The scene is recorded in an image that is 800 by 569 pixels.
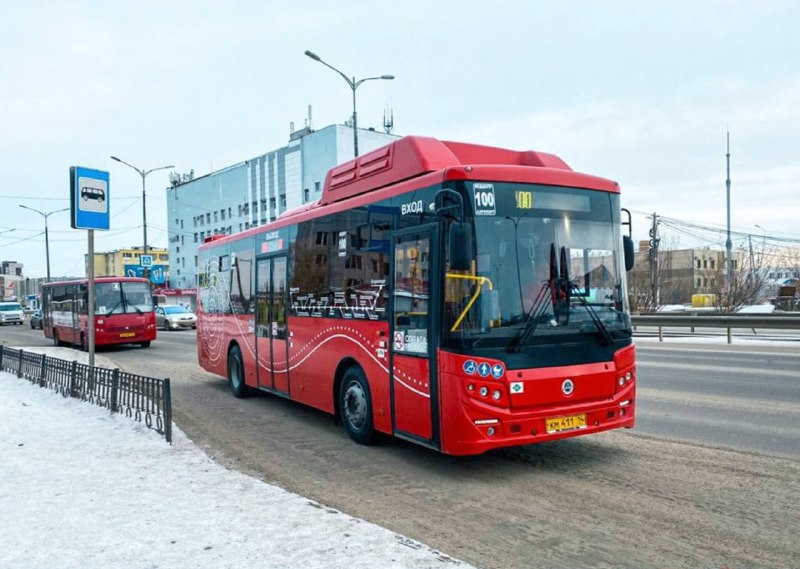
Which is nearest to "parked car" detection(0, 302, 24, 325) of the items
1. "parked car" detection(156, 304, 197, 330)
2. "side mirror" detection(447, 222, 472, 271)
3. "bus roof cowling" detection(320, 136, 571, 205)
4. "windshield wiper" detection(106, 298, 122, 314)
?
"parked car" detection(156, 304, 197, 330)

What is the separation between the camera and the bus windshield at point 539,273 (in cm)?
609

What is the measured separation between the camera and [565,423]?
6359mm

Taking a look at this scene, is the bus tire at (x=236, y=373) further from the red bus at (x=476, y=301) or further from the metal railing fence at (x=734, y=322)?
the metal railing fence at (x=734, y=322)

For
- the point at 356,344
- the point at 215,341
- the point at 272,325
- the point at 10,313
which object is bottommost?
the point at 10,313

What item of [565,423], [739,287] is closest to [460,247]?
[565,423]

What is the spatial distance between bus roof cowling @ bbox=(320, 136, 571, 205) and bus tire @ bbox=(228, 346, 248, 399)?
444cm

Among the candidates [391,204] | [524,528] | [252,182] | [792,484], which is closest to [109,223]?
[391,204]

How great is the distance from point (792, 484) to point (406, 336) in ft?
12.4

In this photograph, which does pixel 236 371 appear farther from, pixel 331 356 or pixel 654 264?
pixel 654 264

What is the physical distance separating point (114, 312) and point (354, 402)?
18389 mm

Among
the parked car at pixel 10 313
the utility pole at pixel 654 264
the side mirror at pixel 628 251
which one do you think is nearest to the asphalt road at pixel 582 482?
the side mirror at pixel 628 251

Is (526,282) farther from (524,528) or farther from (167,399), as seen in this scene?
(167,399)

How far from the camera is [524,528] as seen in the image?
4980 mm

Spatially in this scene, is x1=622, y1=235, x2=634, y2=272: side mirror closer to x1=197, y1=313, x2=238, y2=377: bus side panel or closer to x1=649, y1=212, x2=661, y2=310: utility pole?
x1=197, y1=313, x2=238, y2=377: bus side panel
